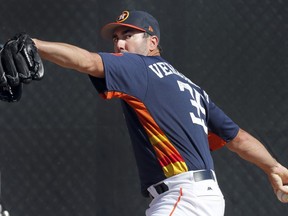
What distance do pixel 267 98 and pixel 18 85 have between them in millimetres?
2306

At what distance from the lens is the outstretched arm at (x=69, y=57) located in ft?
11.1

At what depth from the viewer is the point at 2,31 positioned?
16.7 feet

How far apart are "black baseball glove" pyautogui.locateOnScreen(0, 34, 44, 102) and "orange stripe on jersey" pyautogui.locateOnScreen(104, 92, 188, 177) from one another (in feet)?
1.98

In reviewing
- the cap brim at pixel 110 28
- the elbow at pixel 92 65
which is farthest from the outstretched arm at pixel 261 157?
the elbow at pixel 92 65

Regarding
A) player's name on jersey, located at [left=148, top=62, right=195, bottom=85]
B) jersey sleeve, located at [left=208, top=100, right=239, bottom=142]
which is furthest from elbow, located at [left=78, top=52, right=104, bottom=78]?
jersey sleeve, located at [left=208, top=100, right=239, bottom=142]

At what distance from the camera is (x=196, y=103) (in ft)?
13.2

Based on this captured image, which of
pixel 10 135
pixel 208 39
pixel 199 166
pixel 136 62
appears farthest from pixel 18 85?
pixel 208 39

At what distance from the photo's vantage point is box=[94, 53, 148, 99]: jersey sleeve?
366 cm

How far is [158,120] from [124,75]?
265 mm

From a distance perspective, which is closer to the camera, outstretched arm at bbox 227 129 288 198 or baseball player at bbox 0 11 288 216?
baseball player at bbox 0 11 288 216

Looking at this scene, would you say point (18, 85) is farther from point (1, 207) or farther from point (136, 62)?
point (1, 207)

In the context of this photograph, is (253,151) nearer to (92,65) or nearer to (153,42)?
(153,42)

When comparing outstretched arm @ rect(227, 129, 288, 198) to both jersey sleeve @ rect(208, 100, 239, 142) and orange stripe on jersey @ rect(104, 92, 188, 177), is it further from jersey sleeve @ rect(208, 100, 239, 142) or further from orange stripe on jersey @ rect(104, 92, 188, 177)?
orange stripe on jersey @ rect(104, 92, 188, 177)

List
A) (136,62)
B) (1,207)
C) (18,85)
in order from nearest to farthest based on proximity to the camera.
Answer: (18,85) → (136,62) → (1,207)
